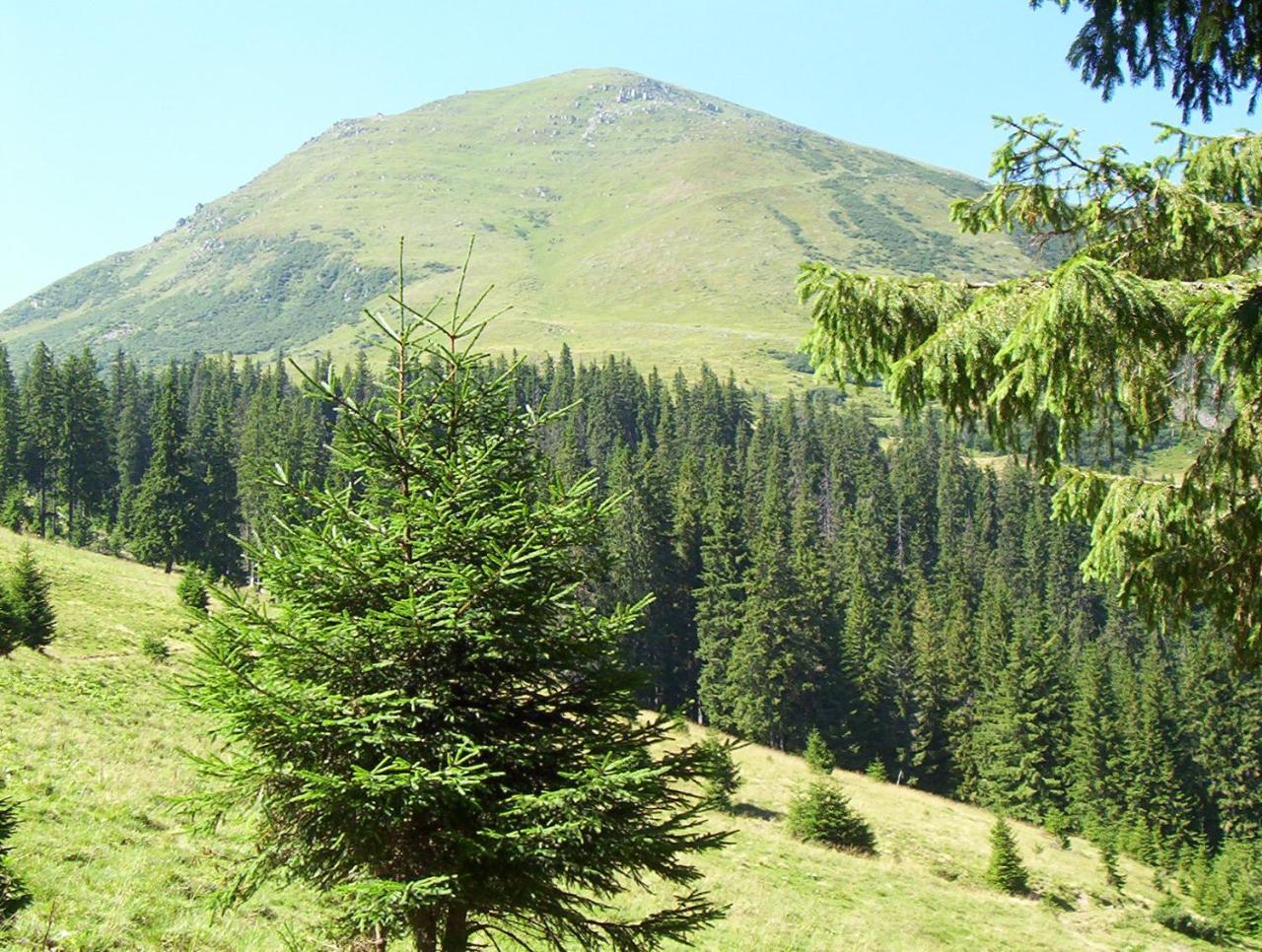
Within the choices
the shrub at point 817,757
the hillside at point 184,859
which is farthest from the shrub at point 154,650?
the shrub at point 817,757

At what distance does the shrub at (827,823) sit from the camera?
3259cm

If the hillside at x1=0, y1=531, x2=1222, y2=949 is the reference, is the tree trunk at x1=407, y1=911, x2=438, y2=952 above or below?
above

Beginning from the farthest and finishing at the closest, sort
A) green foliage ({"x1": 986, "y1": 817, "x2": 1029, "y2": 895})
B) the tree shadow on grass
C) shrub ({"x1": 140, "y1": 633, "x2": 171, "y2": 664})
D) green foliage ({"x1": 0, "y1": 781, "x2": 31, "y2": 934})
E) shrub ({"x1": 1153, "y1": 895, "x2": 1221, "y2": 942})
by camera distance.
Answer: the tree shadow on grass
shrub ({"x1": 140, "y1": 633, "x2": 171, "y2": 664})
green foliage ({"x1": 986, "y1": 817, "x2": 1029, "y2": 895})
shrub ({"x1": 1153, "y1": 895, "x2": 1221, "y2": 942})
green foliage ({"x1": 0, "y1": 781, "x2": 31, "y2": 934})

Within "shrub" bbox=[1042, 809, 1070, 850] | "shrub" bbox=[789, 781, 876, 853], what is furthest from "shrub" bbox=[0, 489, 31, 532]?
"shrub" bbox=[1042, 809, 1070, 850]

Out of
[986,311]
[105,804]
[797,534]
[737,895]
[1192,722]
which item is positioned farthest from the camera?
[797,534]

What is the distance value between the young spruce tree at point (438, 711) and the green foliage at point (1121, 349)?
3174mm

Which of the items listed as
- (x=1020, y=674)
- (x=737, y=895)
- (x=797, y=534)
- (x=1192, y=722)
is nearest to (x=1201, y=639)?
(x=1192, y=722)

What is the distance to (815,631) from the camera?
220ft

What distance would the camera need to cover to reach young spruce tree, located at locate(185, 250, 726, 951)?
6598mm

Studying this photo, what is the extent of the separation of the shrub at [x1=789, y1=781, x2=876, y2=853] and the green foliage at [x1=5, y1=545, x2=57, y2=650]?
90.1 feet

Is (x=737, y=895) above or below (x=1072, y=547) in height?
above

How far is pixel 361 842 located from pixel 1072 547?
120 meters

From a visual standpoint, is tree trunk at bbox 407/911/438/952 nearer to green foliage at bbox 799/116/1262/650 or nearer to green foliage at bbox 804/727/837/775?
green foliage at bbox 799/116/1262/650

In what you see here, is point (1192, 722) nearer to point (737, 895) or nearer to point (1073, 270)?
point (737, 895)
